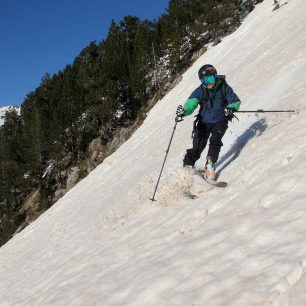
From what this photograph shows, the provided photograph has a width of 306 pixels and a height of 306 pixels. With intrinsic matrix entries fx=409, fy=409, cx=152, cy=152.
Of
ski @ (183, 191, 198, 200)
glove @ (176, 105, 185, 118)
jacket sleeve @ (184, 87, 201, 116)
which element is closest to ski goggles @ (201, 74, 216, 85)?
jacket sleeve @ (184, 87, 201, 116)

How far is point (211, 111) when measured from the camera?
28.4ft

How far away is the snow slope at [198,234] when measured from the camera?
4.46 meters

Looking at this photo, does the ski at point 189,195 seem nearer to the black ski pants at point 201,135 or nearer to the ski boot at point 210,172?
the ski boot at point 210,172

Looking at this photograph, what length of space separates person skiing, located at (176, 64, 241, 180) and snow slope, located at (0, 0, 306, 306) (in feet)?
1.59

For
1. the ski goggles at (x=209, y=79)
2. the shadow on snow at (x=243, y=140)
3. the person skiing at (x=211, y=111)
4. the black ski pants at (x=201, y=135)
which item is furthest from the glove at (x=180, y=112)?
the shadow on snow at (x=243, y=140)

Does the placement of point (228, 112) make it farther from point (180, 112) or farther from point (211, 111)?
point (180, 112)

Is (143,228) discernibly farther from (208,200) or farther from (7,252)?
(7,252)

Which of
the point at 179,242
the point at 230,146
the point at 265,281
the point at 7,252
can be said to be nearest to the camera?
the point at 265,281

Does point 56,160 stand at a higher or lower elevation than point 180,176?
higher

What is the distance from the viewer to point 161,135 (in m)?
18.9

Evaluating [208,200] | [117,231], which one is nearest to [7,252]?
[117,231]

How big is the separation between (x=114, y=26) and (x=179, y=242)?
62136mm

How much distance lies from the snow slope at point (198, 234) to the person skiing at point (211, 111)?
19.1 inches

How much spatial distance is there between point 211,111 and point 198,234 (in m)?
3.35
